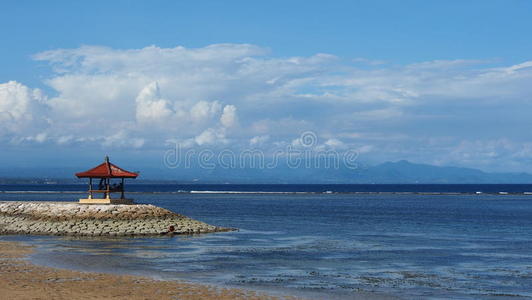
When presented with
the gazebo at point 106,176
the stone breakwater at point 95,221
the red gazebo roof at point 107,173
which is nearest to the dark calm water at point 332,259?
the stone breakwater at point 95,221

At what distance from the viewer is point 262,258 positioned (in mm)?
38719

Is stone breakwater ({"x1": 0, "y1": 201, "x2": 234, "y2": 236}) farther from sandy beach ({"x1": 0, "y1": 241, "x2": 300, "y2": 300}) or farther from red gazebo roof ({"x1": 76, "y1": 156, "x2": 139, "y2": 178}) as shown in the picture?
sandy beach ({"x1": 0, "y1": 241, "x2": 300, "y2": 300})

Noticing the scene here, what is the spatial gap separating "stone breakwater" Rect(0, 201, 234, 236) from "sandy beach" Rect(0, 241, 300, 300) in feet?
63.9

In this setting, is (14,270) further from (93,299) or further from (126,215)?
(126,215)

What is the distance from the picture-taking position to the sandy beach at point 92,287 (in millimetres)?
25016

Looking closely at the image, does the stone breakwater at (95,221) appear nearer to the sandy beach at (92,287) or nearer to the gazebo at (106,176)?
the gazebo at (106,176)

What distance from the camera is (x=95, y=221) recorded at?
52.8m

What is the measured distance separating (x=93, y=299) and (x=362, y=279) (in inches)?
509

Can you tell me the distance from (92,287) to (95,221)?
87.1ft

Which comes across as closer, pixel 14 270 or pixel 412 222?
pixel 14 270

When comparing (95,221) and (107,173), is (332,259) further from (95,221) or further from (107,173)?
(107,173)

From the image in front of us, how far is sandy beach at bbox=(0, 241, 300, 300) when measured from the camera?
82.1 ft

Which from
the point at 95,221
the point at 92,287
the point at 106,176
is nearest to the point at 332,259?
the point at 92,287

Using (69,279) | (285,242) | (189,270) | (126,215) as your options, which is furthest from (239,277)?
(126,215)
